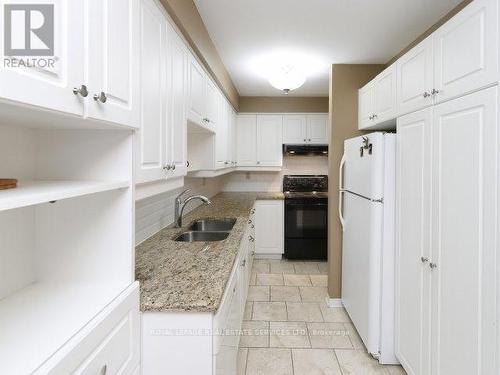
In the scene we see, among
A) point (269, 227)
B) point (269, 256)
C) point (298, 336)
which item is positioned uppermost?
point (269, 227)

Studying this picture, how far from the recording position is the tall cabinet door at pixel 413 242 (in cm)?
187

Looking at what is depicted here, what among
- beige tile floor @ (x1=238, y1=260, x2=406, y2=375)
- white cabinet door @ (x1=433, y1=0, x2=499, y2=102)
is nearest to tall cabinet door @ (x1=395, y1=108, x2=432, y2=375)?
white cabinet door @ (x1=433, y1=0, x2=499, y2=102)

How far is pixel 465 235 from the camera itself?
150 cm

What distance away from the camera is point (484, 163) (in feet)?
4.53

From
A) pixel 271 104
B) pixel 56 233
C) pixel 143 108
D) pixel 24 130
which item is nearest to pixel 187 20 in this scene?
pixel 143 108

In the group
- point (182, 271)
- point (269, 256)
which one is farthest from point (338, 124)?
point (269, 256)

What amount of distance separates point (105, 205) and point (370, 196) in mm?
1808

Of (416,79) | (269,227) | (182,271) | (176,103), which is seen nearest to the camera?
(182,271)

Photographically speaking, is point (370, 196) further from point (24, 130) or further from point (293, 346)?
point (24, 130)

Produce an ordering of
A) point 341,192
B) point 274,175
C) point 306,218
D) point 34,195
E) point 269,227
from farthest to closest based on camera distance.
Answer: point 274,175
point 269,227
point 306,218
point 341,192
point 34,195

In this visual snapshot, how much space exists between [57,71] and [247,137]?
4482mm

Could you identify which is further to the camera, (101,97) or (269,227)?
(269,227)

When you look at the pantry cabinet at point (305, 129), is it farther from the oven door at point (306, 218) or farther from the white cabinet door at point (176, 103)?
the white cabinet door at point (176, 103)

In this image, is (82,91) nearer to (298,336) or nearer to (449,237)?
(449,237)
